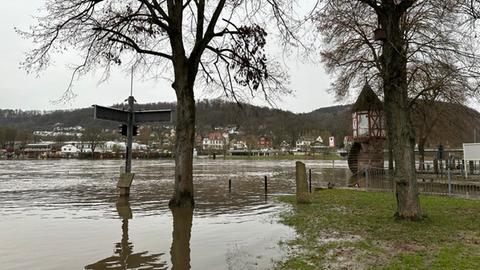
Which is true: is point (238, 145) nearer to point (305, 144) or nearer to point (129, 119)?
point (305, 144)

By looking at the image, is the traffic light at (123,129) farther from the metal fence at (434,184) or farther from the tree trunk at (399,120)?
the metal fence at (434,184)

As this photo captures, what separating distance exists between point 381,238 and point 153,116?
10.2 metres

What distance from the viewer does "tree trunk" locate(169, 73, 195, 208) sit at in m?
13.1

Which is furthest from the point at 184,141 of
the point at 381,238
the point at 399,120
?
the point at 381,238

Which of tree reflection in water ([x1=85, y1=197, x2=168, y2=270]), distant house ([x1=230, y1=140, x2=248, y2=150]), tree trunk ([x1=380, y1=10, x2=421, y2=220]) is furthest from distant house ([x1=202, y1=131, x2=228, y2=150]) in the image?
tree reflection in water ([x1=85, y1=197, x2=168, y2=270])

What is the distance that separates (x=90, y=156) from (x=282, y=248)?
362 ft

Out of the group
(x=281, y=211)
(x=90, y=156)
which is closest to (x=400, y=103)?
(x=281, y=211)

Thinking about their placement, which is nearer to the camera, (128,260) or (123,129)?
(128,260)

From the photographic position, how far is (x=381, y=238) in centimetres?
862

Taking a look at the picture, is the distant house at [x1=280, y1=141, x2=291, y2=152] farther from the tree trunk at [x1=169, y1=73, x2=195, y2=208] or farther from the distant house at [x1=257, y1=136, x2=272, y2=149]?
the tree trunk at [x1=169, y1=73, x2=195, y2=208]

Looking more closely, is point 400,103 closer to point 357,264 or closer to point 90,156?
point 357,264

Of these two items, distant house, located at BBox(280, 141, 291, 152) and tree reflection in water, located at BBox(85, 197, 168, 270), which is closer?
tree reflection in water, located at BBox(85, 197, 168, 270)

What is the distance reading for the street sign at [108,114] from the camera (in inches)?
586

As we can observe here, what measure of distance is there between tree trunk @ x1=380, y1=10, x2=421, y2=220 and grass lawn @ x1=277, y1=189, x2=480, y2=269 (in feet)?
1.85
